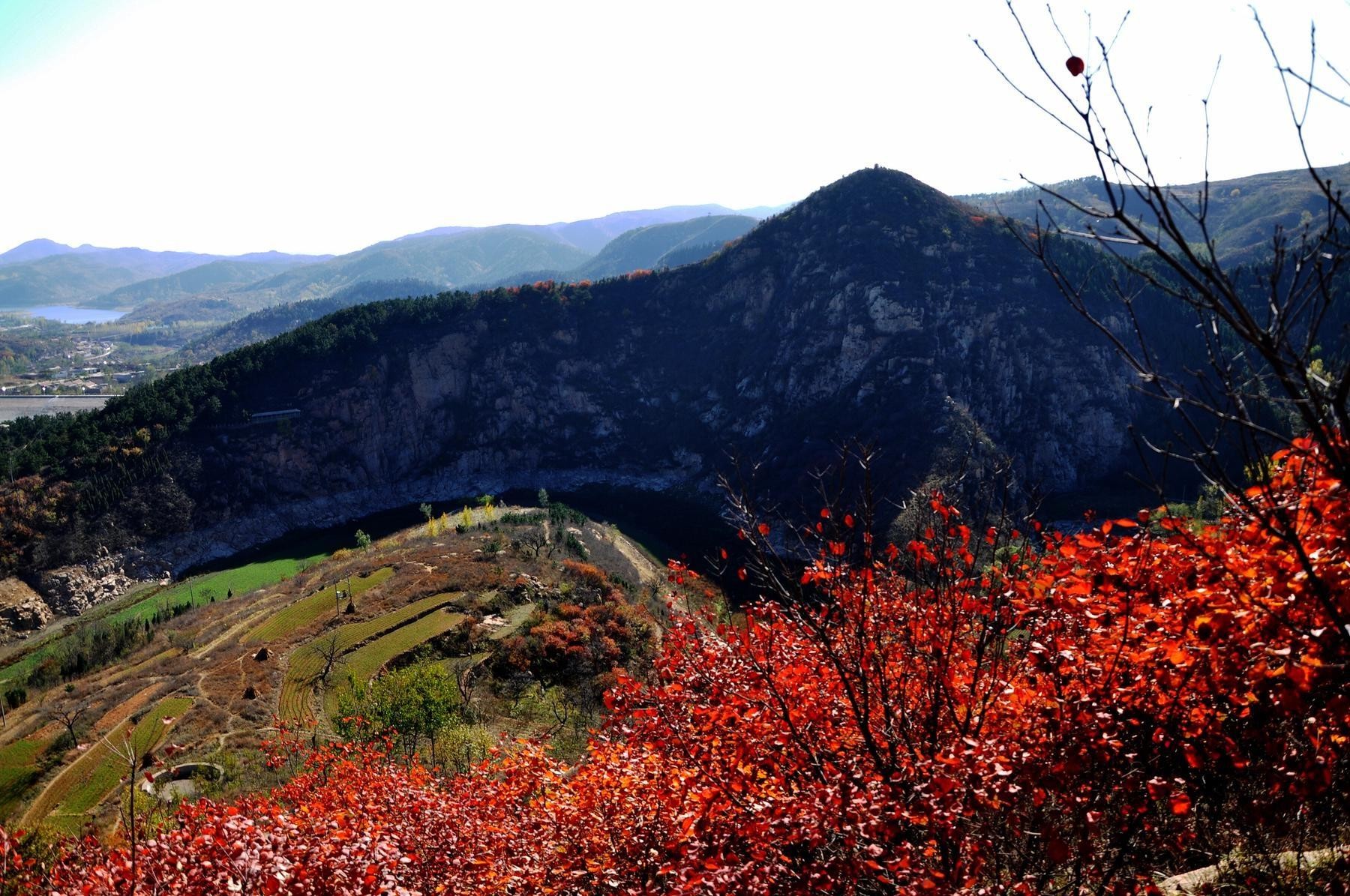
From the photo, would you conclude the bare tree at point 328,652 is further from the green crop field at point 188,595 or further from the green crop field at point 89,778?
the green crop field at point 188,595

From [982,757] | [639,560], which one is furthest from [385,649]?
[982,757]

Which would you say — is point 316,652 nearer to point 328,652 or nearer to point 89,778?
point 328,652

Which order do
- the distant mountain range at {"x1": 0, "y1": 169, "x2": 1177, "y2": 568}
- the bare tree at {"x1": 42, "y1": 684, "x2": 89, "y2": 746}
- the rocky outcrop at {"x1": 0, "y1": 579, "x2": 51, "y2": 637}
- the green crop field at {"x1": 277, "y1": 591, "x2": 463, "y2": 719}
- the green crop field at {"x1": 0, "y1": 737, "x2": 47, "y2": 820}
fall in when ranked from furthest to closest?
the distant mountain range at {"x1": 0, "y1": 169, "x2": 1177, "y2": 568}, the rocky outcrop at {"x1": 0, "y1": 579, "x2": 51, "y2": 637}, the green crop field at {"x1": 277, "y1": 591, "x2": 463, "y2": 719}, the bare tree at {"x1": 42, "y1": 684, "x2": 89, "y2": 746}, the green crop field at {"x1": 0, "y1": 737, "x2": 47, "y2": 820}

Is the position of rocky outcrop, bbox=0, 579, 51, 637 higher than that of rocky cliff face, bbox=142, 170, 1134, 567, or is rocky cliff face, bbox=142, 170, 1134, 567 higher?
rocky cliff face, bbox=142, 170, 1134, 567

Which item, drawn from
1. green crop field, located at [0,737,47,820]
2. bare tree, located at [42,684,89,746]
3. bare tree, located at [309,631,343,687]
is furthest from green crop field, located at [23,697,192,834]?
bare tree, located at [309,631,343,687]

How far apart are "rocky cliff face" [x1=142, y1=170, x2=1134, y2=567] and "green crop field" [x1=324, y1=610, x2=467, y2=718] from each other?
46807 mm

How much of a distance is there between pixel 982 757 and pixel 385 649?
42254 millimetres

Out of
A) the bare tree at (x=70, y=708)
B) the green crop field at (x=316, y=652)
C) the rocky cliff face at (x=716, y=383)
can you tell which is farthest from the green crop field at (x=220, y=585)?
the green crop field at (x=316, y=652)

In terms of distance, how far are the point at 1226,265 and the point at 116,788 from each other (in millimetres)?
194996

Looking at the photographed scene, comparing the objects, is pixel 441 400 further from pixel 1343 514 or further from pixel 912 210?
pixel 1343 514

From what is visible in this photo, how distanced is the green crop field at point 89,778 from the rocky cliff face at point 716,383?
50.2 meters

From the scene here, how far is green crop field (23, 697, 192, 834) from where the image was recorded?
27.2 metres

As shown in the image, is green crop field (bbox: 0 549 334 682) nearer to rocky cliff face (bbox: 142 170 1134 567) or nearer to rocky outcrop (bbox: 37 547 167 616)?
rocky outcrop (bbox: 37 547 167 616)

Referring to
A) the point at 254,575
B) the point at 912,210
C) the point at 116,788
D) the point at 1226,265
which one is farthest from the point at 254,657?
Answer: the point at 1226,265
